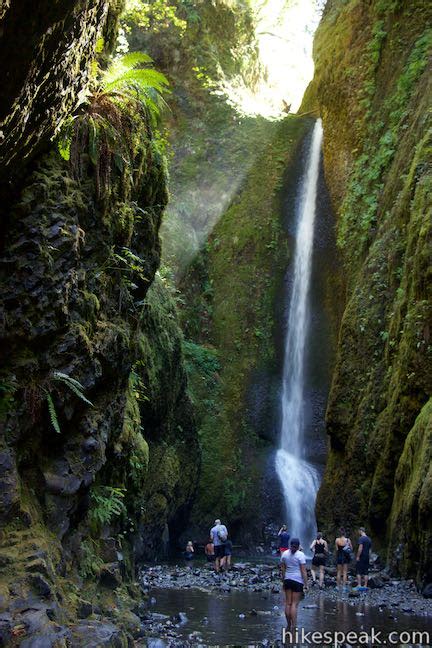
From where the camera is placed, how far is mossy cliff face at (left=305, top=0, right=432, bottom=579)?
51.9 feet

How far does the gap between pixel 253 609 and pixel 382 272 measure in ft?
36.6

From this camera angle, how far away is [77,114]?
9602 mm

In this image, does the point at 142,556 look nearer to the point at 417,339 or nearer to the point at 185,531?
the point at 185,531

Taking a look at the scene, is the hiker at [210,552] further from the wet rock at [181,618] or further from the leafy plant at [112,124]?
the leafy plant at [112,124]

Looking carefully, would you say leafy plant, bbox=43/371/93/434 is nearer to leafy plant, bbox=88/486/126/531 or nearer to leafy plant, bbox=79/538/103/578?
leafy plant, bbox=79/538/103/578

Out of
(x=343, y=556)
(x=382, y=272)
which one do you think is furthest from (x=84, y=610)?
(x=382, y=272)

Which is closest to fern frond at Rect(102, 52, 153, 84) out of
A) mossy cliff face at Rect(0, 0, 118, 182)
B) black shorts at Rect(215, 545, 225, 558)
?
mossy cliff face at Rect(0, 0, 118, 182)

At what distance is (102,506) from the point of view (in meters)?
10.9

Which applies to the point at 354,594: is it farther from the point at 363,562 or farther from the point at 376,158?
the point at 376,158

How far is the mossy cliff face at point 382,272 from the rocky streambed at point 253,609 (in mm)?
1346

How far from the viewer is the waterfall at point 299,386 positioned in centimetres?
2522

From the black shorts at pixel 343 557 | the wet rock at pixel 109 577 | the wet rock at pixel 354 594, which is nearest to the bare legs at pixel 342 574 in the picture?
the black shorts at pixel 343 557

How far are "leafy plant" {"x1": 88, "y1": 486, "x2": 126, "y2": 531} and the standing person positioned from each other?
9.27 ft

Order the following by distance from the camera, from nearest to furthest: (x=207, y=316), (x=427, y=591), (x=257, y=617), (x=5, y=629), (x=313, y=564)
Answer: (x=5, y=629) < (x=257, y=617) < (x=427, y=591) < (x=313, y=564) < (x=207, y=316)
